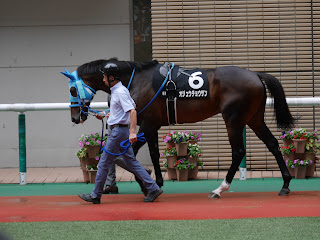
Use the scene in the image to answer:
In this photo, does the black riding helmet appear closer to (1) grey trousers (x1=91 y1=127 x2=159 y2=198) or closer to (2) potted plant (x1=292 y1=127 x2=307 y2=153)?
(1) grey trousers (x1=91 y1=127 x2=159 y2=198)

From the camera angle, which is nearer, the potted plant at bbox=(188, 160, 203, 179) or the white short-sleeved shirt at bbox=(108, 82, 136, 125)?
the white short-sleeved shirt at bbox=(108, 82, 136, 125)

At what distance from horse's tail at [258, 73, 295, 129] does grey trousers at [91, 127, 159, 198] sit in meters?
1.83

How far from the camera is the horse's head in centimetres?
764

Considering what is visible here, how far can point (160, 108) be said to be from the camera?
7.75 metres

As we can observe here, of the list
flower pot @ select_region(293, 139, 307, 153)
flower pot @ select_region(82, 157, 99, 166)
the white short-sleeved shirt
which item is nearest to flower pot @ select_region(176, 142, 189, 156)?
flower pot @ select_region(82, 157, 99, 166)

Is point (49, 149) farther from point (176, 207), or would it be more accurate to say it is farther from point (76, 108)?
point (176, 207)

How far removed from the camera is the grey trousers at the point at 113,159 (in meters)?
7.05

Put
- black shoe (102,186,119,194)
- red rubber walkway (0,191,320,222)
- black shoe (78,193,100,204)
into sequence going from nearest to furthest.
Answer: red rubber walkway (0,191,320,222) < black shoe (78,193,100,204) < black shoe (102,186,119,194)

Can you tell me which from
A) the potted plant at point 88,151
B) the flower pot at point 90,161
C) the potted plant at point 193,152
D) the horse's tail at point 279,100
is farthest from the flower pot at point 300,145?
the flower pot at point 90,161

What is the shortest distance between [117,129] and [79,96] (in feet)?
2.98

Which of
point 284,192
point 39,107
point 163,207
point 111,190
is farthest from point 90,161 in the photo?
point 284,192

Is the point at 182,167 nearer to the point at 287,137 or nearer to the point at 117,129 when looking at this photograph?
the point at 287,137

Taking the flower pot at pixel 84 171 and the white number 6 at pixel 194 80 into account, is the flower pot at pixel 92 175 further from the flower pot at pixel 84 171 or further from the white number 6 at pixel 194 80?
the white number 6 at pixel 194 80

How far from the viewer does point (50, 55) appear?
36.2 ft
